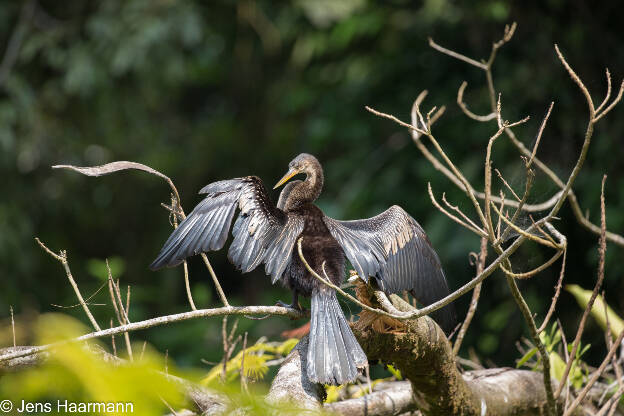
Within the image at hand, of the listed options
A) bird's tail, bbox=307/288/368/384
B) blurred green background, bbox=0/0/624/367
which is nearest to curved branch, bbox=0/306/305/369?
bird's tail, bbox=307/288/368/384

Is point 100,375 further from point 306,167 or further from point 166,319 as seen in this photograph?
point 306,167

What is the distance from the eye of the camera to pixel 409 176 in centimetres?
485

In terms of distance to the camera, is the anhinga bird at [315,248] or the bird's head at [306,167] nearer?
the anhinga bird at [315,248]

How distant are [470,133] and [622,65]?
0.97m

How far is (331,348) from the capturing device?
5.76ft

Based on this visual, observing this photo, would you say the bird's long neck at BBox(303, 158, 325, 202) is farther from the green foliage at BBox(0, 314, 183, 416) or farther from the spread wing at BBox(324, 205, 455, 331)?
the green foliage at BBox(0, 314, 183, 416)

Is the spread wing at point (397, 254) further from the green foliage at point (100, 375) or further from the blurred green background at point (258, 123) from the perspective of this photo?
the green foliage at point (100, 375)

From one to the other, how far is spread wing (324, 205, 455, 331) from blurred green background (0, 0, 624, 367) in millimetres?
382

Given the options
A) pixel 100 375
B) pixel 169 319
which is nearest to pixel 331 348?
pixel 169 319

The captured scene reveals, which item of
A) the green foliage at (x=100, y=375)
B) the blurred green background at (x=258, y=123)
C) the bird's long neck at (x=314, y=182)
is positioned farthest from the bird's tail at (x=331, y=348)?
the green foliage at (x=100, y=375)

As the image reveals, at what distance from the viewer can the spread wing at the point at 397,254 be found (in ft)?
6.84

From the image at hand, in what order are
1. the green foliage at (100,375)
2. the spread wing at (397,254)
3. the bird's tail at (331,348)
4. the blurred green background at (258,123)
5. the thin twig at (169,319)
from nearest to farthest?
the green foliage at (100,375) → the thin twig at (169,319) → the bird's tail at (331,348) → the spread wing at (397,254) → the blurred green background at (258,123)

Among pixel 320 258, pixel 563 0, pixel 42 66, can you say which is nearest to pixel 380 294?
pixel 320 258

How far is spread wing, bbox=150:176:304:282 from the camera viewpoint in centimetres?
201
